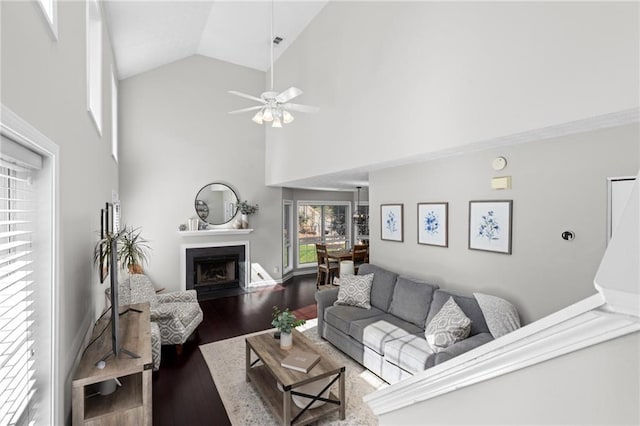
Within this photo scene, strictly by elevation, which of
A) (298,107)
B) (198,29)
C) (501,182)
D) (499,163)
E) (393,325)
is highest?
(198,29)

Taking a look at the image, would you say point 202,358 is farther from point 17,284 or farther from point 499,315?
point 499,315

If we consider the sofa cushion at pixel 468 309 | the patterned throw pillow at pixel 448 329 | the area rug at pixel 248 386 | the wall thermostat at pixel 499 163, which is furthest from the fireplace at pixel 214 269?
the wall thermostat at pixel 499 163

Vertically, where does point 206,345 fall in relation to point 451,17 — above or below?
below

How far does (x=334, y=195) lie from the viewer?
9258 mm

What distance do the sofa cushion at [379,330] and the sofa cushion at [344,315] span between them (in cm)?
10

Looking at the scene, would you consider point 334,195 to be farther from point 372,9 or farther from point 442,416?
point 442,416

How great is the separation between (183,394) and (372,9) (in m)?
5.00

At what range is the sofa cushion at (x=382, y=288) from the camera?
405cm

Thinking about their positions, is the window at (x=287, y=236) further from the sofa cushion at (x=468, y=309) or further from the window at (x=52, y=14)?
the window at (x=52, y=14)

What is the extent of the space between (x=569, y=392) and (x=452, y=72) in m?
3.15

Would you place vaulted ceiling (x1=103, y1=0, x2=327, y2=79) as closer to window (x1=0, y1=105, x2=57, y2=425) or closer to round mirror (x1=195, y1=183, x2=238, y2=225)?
round mirror (x1=195, y1=183, x2=238, y2=225)

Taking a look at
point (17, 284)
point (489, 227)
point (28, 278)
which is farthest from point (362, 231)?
point (17, 284)

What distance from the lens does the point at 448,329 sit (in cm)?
294

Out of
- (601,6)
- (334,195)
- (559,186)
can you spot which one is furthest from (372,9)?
(334,195)
